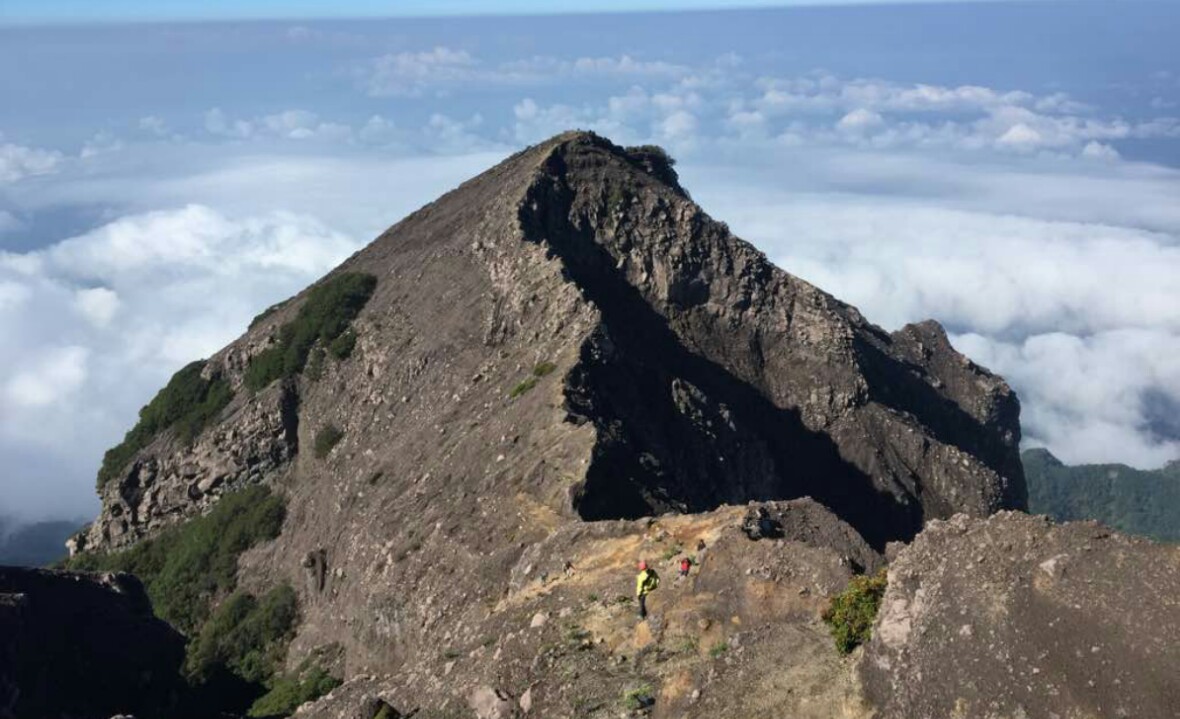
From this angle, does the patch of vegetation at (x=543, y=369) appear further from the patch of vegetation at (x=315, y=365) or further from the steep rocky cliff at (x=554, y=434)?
the patch of vegetation at (x=315, y=365)

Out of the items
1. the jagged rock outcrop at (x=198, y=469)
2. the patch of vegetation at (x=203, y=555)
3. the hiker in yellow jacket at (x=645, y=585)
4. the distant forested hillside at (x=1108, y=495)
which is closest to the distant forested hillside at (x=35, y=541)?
the jagged rock outcrop at (x=198, y=469)

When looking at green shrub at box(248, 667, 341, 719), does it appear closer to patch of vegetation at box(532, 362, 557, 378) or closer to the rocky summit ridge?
the rocky summit ridge

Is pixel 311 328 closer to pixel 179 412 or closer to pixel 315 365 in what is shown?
pixel 315 365

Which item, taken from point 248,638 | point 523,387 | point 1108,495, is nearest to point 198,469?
point 248,638

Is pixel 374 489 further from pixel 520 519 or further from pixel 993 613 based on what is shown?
pixel 993 613

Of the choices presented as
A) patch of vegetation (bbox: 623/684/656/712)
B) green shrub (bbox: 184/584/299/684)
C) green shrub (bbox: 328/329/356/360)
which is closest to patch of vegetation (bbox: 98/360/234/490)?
green shrub (bbox: 328/329/356/360)

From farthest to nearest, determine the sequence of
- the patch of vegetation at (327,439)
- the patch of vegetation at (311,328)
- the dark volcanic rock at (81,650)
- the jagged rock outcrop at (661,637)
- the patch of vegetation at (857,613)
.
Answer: the patch of vegetation at (311,328) → the patch of vegetation at (327,439) → the dark volcanic rock at (81,650) → the jagged rock outcrop at (661,637) → the patch of vegetation at (857,613)
